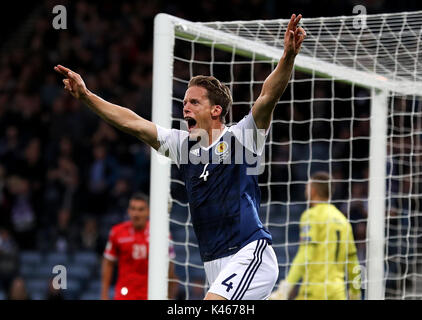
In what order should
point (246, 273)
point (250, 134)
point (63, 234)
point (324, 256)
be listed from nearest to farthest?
1. point (246, 273)
2. point (250, 134)
3. point (324, 256)
4. point (63, 234)

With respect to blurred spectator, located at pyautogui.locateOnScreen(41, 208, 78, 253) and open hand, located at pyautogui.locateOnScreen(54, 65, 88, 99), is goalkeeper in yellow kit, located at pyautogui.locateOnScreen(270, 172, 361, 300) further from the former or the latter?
blurred spectator, located at pyautogui.locateOnScreen(41, 208, 78, 253)

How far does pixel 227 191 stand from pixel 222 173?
0.35 ft

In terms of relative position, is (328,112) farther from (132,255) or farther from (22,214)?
(132,255)

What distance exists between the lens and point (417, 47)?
6.75 m

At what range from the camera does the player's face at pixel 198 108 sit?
461 centimetres

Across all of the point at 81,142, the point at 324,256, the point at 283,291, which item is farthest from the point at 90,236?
the point at 324,256

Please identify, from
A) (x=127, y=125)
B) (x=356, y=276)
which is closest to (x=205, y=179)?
(x=127, y=125)

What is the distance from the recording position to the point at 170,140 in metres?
4.73

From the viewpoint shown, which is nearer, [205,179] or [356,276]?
[205,179]

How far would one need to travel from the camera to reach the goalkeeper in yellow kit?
7641 mm
